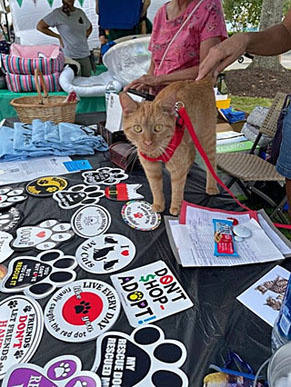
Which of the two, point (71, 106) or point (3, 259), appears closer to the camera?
point (3, 259)

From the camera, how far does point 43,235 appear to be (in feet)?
2.78

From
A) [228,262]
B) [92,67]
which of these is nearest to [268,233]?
[228,262]

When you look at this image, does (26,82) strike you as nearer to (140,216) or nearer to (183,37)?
(183,37)

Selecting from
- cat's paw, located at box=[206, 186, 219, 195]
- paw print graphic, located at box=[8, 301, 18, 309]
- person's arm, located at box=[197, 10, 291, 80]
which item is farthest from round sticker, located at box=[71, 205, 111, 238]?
person's arm, located at box=[197, 10, 291, 80]

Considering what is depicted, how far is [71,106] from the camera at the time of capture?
5.03ft

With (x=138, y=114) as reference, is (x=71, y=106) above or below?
below

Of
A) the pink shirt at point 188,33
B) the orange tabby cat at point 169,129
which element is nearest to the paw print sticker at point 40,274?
the orange tabby cat at point 169,129

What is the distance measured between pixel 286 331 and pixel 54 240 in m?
0.58

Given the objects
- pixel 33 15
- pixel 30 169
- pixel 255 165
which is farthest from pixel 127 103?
pixel 33 15

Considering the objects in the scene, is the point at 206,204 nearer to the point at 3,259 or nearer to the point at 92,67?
the point at 3,259

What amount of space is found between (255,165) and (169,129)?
3.33 feet

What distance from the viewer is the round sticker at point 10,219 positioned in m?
0.87

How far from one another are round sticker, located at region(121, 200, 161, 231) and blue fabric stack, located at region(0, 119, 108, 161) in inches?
18.4

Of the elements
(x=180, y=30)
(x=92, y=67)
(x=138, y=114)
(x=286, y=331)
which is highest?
(x=180, y=30)
